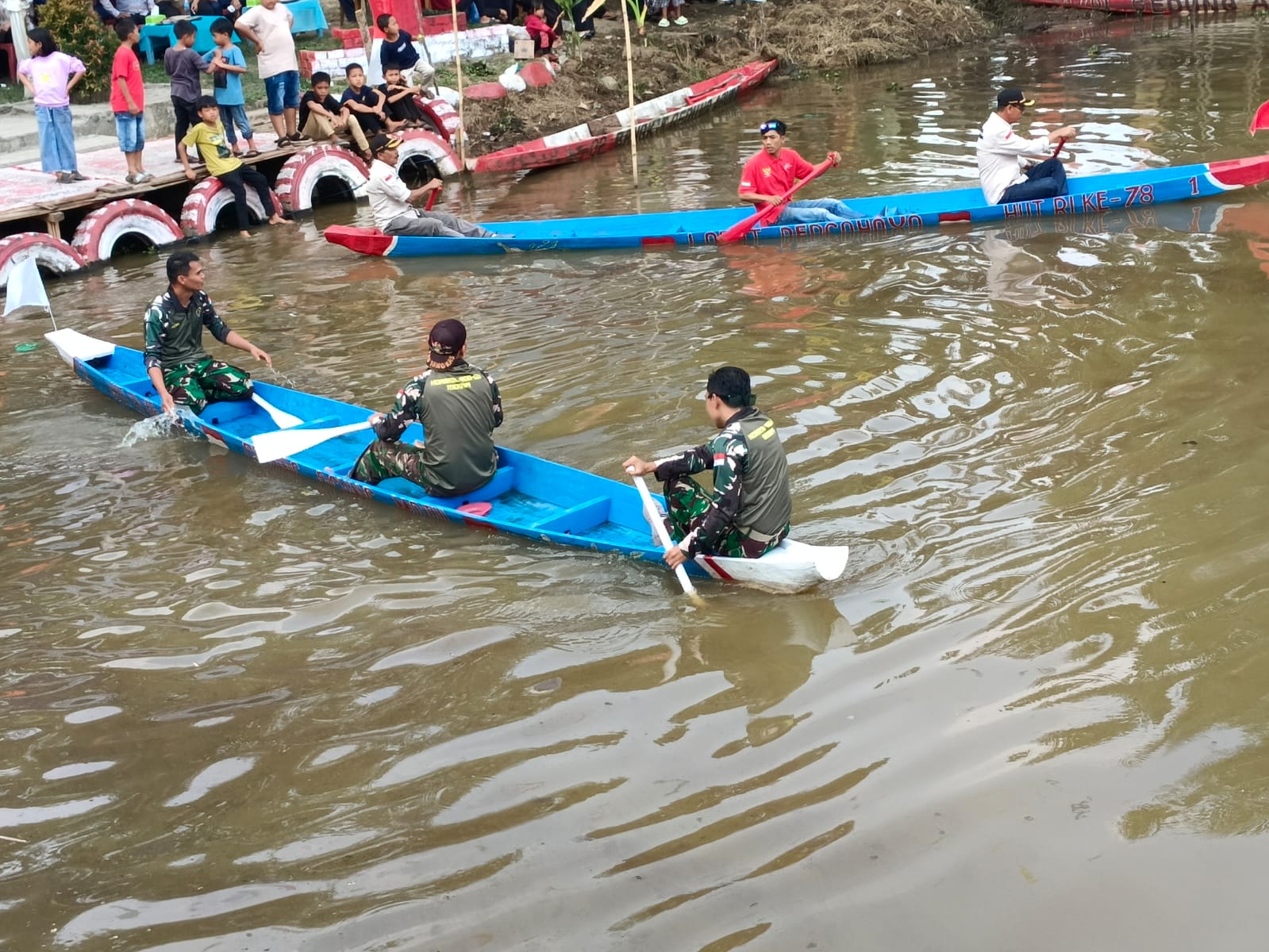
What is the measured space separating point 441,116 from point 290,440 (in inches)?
407

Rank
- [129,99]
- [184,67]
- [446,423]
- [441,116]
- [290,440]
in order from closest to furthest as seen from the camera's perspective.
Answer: [446,423]
[290,440]
[129,99]
[184,67]
[441,116]

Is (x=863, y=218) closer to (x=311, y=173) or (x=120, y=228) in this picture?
(x=311, y=173)

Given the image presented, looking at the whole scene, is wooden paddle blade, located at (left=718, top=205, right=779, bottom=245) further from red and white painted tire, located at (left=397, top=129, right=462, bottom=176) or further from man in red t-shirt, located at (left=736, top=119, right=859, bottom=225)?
red and white painted tire, located at (left=397, top=129, right=462, bottom=176)

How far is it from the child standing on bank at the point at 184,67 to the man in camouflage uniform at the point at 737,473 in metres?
10.4

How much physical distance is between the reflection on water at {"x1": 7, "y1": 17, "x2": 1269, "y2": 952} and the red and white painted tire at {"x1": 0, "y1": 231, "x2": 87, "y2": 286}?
319 centimetres

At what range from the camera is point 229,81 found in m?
14.2

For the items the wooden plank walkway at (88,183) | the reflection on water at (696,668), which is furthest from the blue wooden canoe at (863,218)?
the wooden plank walkway at (88,183)

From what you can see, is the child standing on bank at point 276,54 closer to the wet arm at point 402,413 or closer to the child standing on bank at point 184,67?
the child standing on bank at point 184,67

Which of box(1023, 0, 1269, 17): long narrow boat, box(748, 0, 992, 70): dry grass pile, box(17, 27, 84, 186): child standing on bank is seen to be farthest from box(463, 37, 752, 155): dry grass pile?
box(1023, 0, 1269, 17): long narrow boat

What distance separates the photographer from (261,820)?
4.37 m

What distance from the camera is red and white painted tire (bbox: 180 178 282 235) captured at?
13.8 meters

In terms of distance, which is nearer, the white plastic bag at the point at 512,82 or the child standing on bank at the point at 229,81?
the child standing on bank at the point at 229,81

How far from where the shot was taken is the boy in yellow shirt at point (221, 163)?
44.8 feet

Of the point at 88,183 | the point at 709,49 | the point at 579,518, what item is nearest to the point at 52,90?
the point at 88,183
